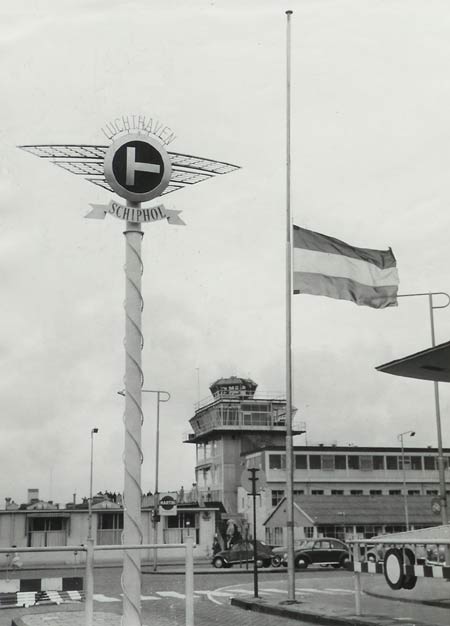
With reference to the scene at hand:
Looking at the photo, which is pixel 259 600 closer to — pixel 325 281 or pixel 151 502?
pixel 325 281

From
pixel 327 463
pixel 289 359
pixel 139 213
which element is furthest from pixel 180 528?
pixel 139 213

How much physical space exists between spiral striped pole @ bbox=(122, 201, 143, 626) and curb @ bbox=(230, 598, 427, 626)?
6.23m

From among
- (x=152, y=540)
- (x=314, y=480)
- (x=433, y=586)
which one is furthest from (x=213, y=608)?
(x=314, y=480)

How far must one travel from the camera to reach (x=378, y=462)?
73500mm

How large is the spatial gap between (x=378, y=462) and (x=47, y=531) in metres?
33.3

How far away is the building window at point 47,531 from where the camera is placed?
52156 millimetres

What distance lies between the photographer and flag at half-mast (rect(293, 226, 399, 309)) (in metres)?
18.0

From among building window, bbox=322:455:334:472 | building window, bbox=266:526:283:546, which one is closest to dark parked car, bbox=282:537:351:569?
building window, bbox=266:526:283:546

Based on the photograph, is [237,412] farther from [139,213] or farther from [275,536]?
[139,213]

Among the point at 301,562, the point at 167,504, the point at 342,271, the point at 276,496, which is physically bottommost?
the point at 301,562

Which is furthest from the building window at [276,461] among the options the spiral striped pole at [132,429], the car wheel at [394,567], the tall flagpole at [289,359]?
the spiral striped pole at [132,429]

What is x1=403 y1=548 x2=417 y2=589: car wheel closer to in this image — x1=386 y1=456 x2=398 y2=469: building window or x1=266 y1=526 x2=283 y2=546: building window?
x1=266 y1=526 x2=283 y2=546: building window

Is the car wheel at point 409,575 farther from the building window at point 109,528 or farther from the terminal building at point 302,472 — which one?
the terminal building at point 302,472

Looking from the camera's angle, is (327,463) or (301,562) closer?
(301,562)
